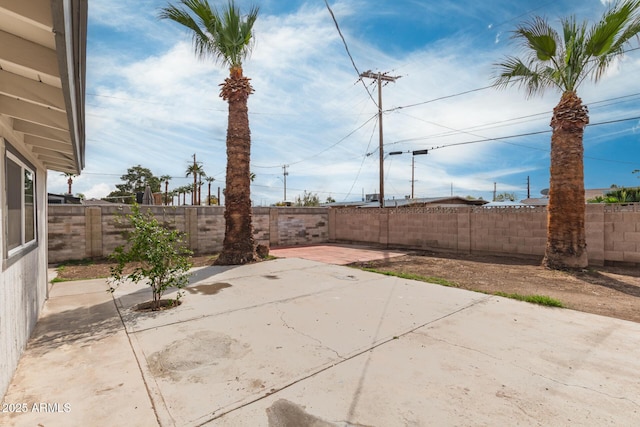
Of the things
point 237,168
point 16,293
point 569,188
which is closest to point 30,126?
point 16,293

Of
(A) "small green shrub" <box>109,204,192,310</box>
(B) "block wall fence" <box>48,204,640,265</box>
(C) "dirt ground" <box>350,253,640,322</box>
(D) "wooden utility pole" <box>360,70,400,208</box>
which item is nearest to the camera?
(A) "small green shrub" <box>109,204,192,310</box>

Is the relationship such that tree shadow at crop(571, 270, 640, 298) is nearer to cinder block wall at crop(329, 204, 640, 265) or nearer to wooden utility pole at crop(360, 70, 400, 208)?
cinder block wall at crop(329, 204, 640, 265)

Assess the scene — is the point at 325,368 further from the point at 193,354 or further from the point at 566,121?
the point at 566,121

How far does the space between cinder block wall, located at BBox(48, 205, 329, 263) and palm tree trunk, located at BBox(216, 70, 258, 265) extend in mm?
1980

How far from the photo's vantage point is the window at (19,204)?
298 cm

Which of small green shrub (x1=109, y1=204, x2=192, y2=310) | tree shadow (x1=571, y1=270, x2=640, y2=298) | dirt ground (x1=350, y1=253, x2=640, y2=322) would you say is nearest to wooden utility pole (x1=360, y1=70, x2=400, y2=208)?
dirt ground (x1=350, y1=253, x2=640, y2=322)

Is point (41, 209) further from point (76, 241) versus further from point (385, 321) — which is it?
point (76, 241)

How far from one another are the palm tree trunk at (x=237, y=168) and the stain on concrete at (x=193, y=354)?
5.84 meters

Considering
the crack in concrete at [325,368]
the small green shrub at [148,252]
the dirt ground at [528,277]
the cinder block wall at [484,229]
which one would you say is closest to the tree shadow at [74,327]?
A: the small green shrub at [148,252]

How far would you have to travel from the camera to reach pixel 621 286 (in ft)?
21.6

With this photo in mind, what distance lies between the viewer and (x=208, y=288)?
Result: 633cm

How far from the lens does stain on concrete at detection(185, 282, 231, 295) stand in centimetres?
599

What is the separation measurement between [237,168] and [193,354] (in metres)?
7.06

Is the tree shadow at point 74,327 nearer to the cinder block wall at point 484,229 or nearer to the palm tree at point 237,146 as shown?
the palm tree at point 237,146
